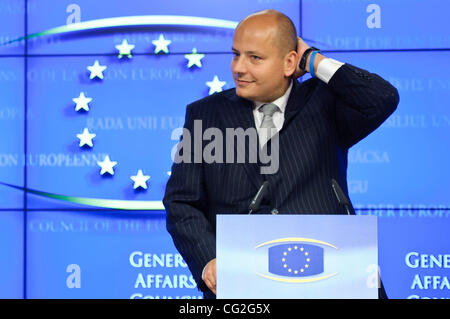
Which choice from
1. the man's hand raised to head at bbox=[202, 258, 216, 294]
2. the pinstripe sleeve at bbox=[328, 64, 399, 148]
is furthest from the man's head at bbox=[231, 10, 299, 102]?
the man's hand raised to head at bbox=[202, 258, 216, 294]

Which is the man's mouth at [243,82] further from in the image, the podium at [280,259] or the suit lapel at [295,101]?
the podium at [280,259]

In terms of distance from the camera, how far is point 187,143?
2.29m

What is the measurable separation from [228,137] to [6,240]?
2250 mm

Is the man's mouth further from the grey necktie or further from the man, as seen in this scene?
the grey necktie

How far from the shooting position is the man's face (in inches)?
87.6

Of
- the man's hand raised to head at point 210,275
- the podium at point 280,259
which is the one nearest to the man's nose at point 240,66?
the man's hand raised to head at point 210,275

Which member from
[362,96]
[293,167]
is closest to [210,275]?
[293,167]

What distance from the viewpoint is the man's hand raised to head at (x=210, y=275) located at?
1822 mm

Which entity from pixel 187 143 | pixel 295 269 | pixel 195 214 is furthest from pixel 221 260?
pixel 187 143

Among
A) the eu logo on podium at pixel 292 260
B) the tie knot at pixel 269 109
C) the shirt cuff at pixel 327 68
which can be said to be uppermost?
the shirt cuff at pixel 327 68

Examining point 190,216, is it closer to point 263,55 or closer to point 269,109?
point 269,109

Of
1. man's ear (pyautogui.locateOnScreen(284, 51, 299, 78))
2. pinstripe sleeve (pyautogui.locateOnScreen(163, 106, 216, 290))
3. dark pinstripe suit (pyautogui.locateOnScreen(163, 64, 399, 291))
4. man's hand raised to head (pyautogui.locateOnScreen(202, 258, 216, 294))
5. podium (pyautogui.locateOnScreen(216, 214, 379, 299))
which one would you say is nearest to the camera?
podium (pyautogui.locateOnScreen(216, 214, 379, 299))

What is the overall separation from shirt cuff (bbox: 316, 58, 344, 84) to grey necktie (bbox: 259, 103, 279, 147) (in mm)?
173

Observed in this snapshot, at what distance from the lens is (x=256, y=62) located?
7.41 feet
